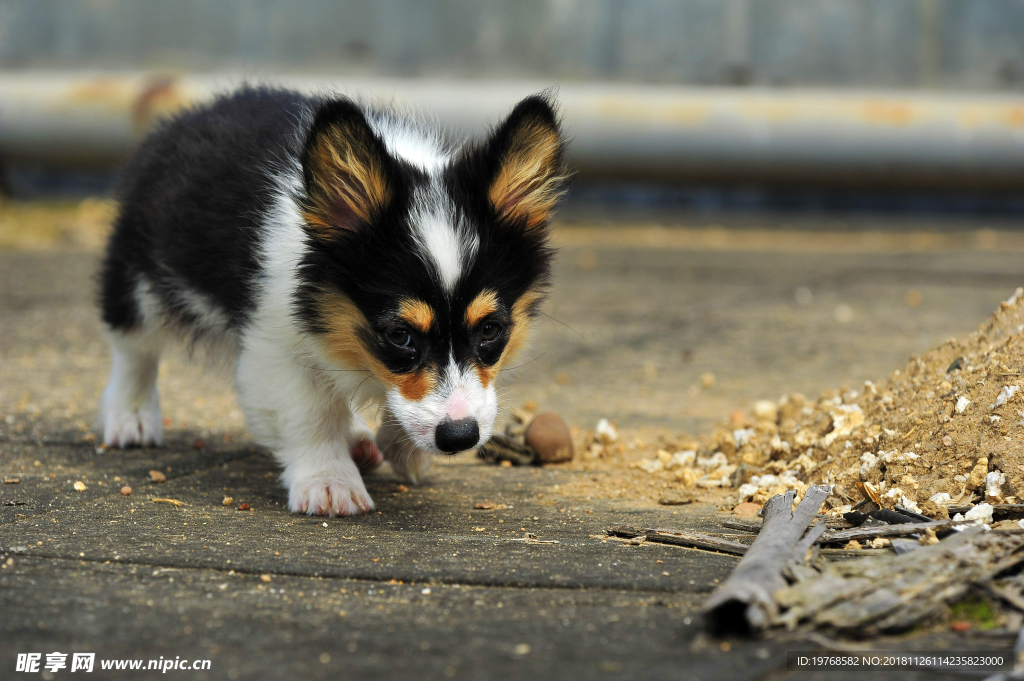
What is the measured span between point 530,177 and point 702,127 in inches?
261

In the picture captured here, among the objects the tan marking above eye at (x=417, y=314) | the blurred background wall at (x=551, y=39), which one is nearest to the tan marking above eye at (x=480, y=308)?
the tan marking above eye at (x=417, y=314)

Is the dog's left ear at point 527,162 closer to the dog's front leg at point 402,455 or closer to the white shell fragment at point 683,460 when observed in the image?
the dog's front leg at point 402,455

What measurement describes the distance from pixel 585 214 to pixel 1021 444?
7.99 metres

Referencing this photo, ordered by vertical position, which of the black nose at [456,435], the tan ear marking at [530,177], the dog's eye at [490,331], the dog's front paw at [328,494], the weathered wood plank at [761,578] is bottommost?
the dog's front paw at [328,494]

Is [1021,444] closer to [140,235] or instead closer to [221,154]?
[221,154]

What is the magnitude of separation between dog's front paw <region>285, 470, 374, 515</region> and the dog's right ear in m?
0.78

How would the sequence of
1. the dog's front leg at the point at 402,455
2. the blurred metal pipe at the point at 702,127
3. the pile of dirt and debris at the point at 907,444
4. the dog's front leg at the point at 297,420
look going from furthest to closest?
the blurred metal pipe at the point at 702,127
the dog's front leg at the point at 402,455
the dog's front leg at the point at 297,420
the pile of dirt and debris at the point at 907,444

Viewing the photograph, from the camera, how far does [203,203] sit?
Answer: 11.8 feet

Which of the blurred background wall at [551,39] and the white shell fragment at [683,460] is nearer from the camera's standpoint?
the white shell fragment at [683,460]

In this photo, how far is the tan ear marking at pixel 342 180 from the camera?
3008mm

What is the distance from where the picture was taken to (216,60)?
10.3m

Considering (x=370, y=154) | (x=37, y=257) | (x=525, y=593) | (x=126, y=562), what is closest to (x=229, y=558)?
(x=126, y=562)

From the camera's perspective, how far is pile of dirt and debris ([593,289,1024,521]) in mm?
2803

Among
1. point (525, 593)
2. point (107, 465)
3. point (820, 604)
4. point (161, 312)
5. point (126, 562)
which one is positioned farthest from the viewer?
point (161, 312)
